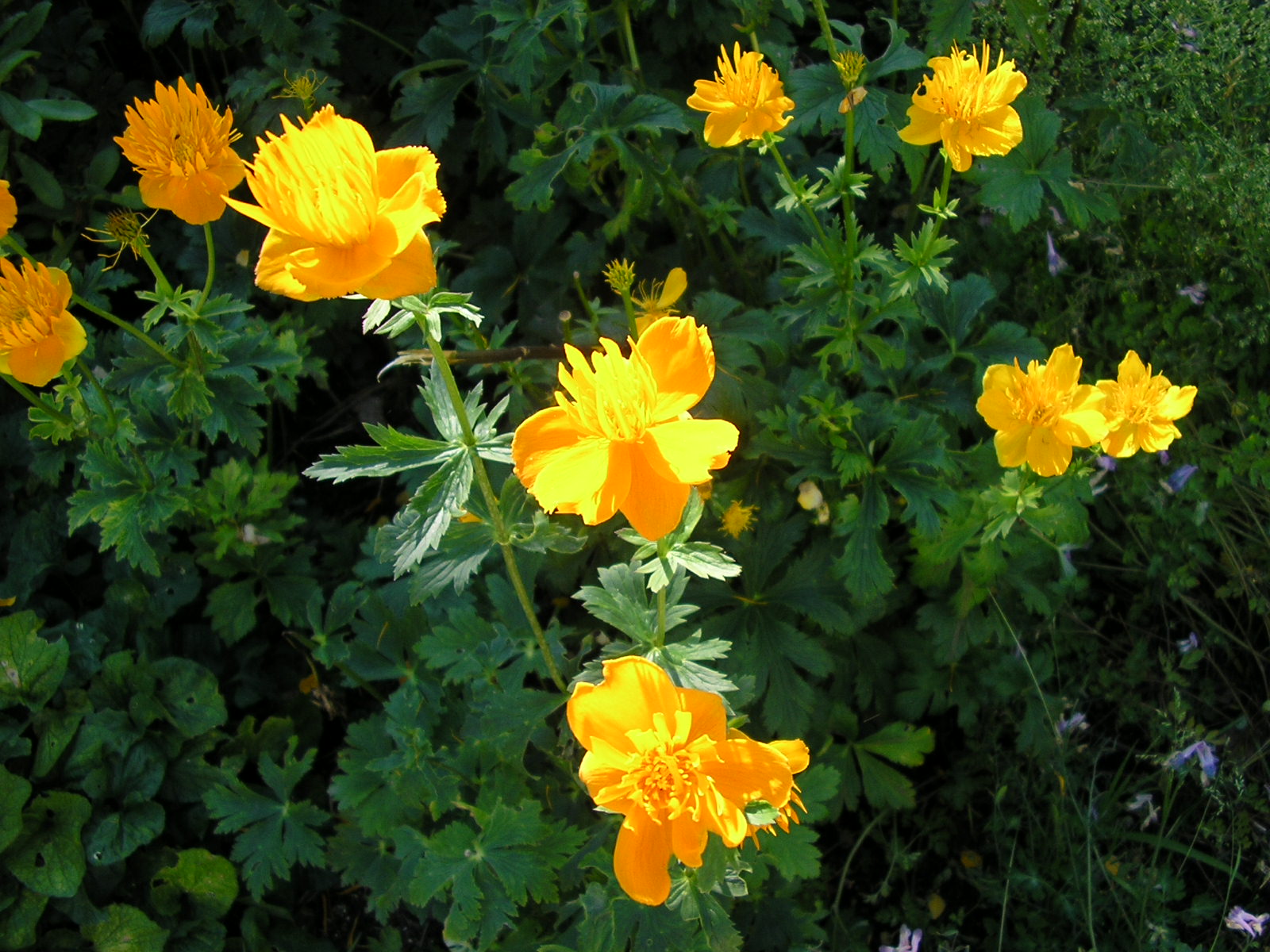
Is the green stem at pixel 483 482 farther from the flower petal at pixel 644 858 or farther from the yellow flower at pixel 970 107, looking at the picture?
the yellow flower at pixel 970 107

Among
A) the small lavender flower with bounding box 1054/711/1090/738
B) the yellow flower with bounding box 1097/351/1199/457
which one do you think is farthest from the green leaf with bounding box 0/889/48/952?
the yellow flower with bounding box 1097/351/1199/457

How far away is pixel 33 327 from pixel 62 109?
97cm

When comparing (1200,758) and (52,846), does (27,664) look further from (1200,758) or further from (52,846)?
(1200,758)

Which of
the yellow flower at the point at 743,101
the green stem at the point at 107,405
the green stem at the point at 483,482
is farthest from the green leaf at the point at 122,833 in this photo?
the yellow flower at the point at 743,101

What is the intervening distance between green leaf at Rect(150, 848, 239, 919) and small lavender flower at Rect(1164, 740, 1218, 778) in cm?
203

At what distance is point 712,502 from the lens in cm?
201

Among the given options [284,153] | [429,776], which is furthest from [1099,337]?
[284,153]

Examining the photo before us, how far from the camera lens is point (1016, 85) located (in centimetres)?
162

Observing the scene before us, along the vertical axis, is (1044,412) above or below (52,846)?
above

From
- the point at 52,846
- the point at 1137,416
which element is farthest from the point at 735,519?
the point at 52,846

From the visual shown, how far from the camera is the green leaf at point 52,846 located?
6.75 ft

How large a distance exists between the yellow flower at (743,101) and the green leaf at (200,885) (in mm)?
1865

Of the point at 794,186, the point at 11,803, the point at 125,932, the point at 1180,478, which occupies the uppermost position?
the point at 794,186

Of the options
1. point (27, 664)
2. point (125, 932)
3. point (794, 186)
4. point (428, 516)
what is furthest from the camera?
point (27, 664)
